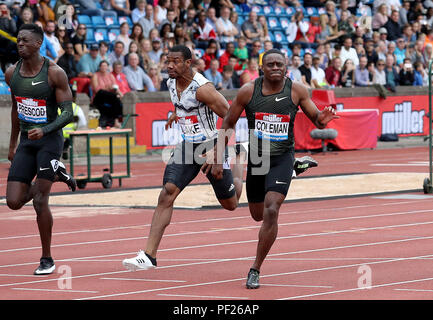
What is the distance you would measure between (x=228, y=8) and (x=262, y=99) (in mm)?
22170

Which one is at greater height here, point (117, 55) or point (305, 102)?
point (305, 102)

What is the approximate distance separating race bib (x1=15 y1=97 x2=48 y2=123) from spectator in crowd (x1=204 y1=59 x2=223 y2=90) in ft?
58.1

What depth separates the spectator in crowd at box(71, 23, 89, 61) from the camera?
86.6 feet

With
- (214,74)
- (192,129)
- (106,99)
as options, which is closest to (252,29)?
(214,74)

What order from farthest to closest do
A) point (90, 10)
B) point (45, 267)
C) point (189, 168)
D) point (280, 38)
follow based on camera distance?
point (280, 38) → point (90, 10) → point (189, 168) → point (45, 267)

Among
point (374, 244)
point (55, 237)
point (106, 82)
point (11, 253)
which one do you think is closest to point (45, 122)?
point (11, 253)

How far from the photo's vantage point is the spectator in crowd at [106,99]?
26000mm

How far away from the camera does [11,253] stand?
470 inches

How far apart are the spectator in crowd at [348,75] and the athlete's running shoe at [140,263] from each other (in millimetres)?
22871

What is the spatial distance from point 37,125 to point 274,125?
2357 mm

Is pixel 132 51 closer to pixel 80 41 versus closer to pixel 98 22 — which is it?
pixel 80 41

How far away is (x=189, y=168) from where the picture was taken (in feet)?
34.2

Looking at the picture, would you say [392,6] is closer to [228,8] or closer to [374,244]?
[228,8]
